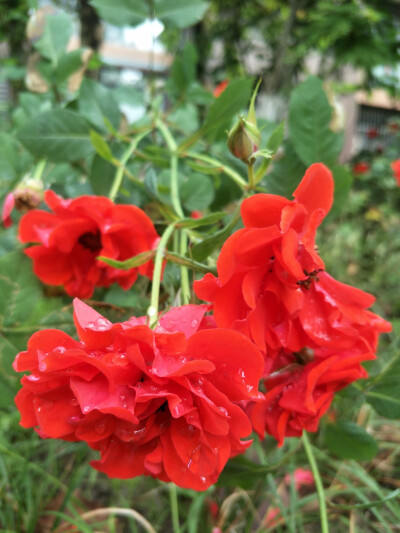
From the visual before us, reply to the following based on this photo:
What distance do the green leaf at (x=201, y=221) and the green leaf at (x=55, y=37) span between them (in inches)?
17.6

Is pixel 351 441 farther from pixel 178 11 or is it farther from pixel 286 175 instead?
pixel 178 11

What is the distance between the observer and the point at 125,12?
1.95ft

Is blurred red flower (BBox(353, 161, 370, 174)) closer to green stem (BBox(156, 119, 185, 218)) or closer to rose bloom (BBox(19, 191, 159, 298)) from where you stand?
green stem (BBox(156, 119, 185, 218))

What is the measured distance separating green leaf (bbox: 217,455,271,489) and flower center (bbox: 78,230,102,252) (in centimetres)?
23

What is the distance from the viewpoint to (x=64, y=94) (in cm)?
75

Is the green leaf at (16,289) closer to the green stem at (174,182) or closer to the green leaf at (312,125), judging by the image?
the green stem at (174,182)

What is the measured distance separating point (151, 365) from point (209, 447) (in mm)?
62

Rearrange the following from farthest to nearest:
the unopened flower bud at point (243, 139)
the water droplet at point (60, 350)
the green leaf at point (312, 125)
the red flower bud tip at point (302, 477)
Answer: the red flower bud tip at point (302, 477)
the green leaf at point (312, 125)
the unopened flower bud at point (243, 139)
the water droplet at point (60, 350)

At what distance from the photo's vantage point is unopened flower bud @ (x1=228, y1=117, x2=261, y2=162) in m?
0.33

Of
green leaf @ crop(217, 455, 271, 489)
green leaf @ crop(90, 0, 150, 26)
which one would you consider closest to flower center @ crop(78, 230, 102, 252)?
green leaf @ crop(217, 455, 271, 489)

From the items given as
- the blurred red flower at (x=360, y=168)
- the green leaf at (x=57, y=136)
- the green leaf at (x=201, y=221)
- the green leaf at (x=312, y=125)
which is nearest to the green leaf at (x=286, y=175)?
the green leaf at (x=312, y=125)

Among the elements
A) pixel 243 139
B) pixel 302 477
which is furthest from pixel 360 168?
pixel 243 139

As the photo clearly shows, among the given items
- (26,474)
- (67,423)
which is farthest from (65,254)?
(26,474)

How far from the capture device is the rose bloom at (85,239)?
348 millimetres
